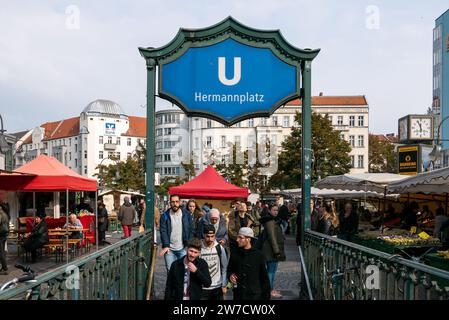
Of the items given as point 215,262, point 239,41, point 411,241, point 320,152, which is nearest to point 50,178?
point 239,41

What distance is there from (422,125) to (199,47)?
1497 inches

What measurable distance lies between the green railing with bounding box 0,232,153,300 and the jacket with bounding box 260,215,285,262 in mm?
2017

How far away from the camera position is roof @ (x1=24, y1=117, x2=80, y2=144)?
5655 inches

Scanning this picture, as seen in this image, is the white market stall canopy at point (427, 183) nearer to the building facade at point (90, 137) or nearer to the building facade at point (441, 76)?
the building facade at point (441, 76)

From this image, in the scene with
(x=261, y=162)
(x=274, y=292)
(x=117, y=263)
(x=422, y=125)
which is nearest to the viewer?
(x=117, y=263)

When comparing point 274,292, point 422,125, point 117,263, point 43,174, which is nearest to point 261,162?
point 422,125

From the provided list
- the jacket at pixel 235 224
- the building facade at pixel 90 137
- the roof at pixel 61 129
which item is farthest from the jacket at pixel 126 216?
the roof at pixel 61 129

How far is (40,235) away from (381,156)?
298ft

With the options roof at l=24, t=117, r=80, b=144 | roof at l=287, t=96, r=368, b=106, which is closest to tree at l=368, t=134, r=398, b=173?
roof at l=287, t=96, r=368, b=106

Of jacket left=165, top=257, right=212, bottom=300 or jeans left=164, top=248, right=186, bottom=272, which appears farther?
jeans left=164, top=248, right=186, bottom=272

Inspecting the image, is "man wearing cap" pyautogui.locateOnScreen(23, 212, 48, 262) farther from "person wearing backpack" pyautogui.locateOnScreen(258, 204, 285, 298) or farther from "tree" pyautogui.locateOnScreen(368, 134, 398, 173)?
"tree" pyautogui.locateOnScreen(368, 134, 398, 173)

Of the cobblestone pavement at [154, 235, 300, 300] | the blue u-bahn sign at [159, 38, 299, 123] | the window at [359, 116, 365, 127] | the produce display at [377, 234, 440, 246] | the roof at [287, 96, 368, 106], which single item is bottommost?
the cobblestone pavement at [154, 235, 300, 300]
